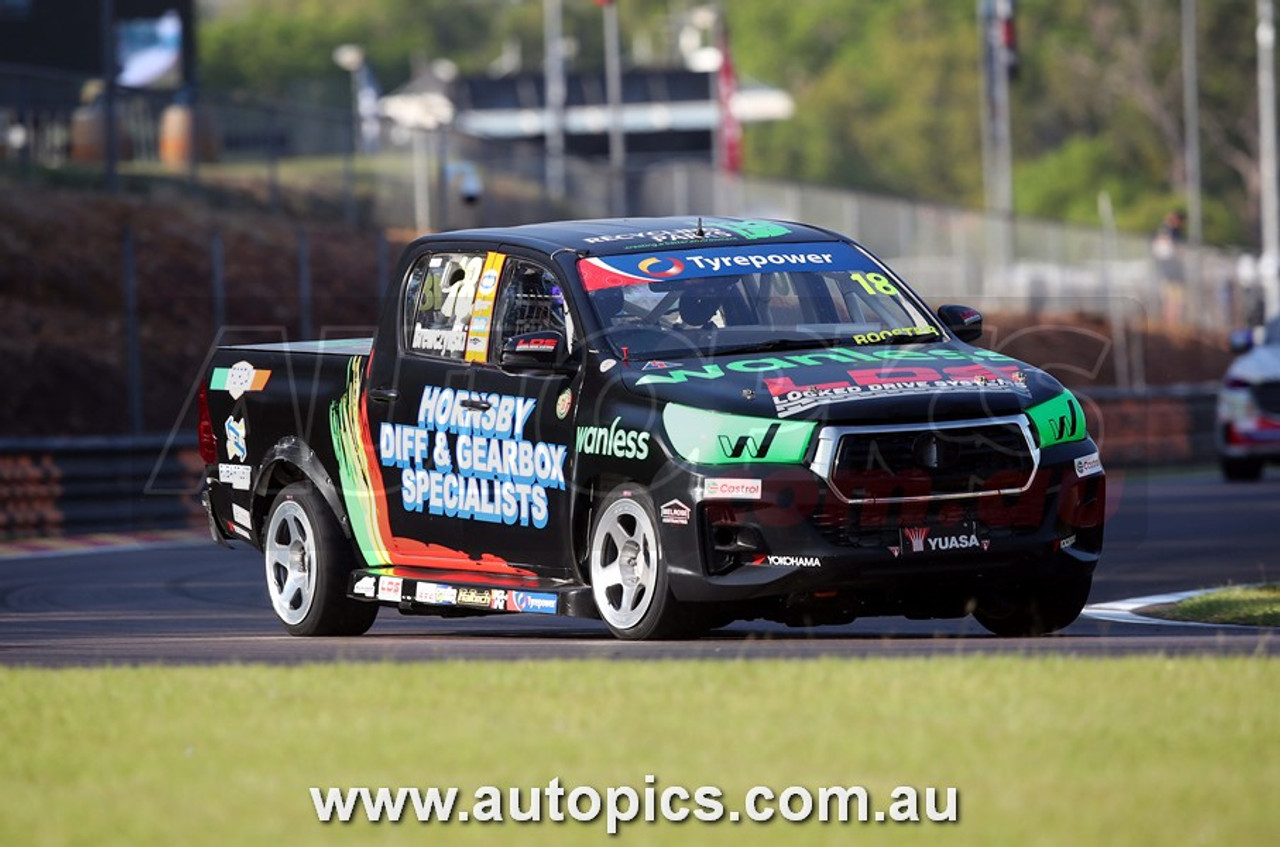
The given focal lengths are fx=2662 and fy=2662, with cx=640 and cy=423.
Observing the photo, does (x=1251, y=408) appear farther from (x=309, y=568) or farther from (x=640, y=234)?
(x=309, y=568)

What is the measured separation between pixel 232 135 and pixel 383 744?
94.3 feet

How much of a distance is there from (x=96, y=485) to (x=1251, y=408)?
12.3 metres

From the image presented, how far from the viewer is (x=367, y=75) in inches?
3095

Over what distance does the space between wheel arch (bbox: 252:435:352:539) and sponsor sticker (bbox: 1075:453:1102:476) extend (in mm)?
3657

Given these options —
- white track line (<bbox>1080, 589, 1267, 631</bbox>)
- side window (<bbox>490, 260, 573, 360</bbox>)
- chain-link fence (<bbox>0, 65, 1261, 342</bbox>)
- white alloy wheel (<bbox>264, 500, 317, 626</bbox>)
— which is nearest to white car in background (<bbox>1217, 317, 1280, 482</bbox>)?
chain-link fence (<bbox>0, 65, 1261, 342</bbox>)

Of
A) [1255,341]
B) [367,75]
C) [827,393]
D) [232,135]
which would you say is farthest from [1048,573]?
[367,75]

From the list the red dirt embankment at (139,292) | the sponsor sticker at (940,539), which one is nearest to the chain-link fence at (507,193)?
the red dirt embankment at (139,292)

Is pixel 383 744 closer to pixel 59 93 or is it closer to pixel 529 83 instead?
pixel 59 93

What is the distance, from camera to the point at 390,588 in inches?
494

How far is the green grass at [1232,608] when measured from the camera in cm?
1341

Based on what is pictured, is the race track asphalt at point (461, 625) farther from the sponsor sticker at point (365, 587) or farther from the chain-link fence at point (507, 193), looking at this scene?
the chain-link fence at point (507, 193)

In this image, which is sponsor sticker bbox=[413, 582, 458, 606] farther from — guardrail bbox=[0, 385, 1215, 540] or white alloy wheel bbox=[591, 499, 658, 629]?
guardrail bbox=[0, 385, 1215, 540]

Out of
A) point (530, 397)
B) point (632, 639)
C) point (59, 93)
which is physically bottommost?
point (632, 639)

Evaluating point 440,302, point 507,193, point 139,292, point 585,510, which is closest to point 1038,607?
point 585,510
